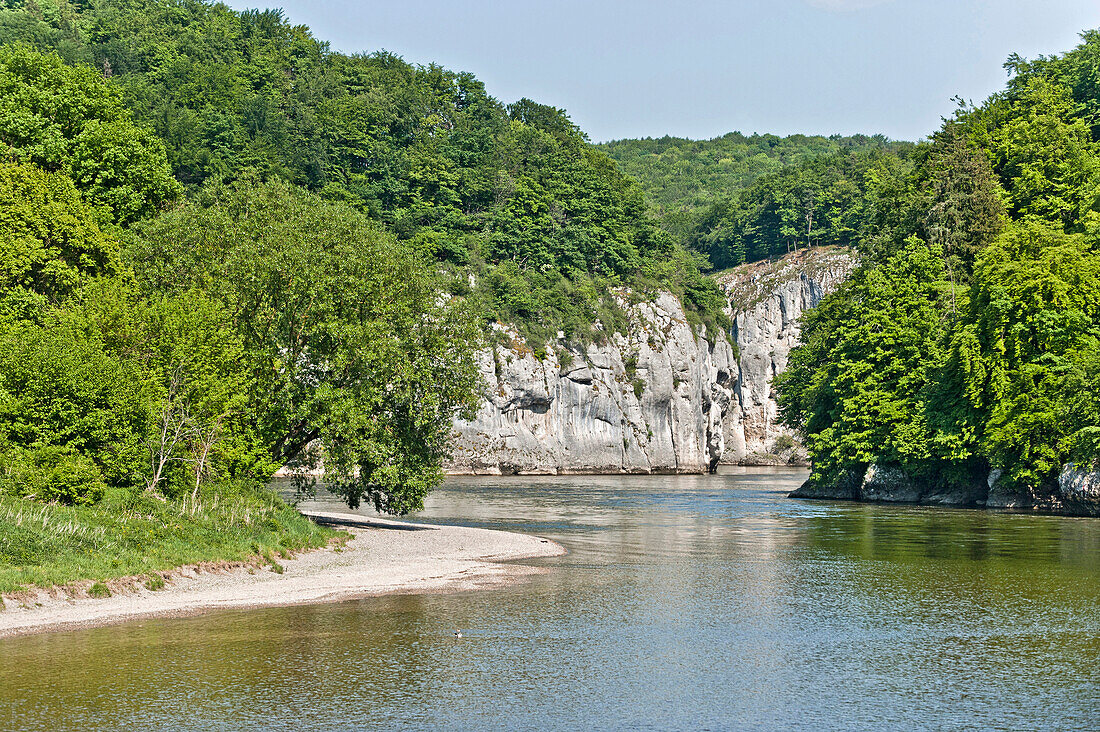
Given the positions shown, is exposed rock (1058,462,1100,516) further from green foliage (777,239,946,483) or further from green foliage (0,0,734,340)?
green foliage (0,0,734,340)

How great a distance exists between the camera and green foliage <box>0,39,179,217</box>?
4822 cm

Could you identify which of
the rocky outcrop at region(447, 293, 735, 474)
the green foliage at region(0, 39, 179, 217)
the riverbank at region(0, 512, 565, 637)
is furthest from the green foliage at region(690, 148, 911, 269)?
the riverbank at region(0, 512, 565, 637)

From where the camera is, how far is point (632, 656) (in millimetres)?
18531

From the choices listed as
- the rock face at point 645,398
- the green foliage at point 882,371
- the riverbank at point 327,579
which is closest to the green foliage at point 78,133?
the riverbank at point 327,579

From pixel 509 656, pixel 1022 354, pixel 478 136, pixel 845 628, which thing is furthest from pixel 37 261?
pixel 478 136

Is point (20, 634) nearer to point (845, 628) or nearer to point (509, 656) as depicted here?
point (509, 656)

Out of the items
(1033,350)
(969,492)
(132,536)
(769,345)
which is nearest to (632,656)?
(132,536)

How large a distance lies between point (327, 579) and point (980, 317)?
45.7 meters

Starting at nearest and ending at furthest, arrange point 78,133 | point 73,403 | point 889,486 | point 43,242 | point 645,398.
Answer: point 73,403
point 43,242
point 78,133
point 889,486
point 645,398

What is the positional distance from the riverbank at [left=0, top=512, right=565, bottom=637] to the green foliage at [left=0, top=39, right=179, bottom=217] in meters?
24.0

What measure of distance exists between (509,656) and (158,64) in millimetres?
108861

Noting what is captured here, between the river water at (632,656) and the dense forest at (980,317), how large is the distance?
25.4 meters

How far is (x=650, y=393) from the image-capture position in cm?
11500

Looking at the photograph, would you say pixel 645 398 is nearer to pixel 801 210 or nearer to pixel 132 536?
pixel 801 210
